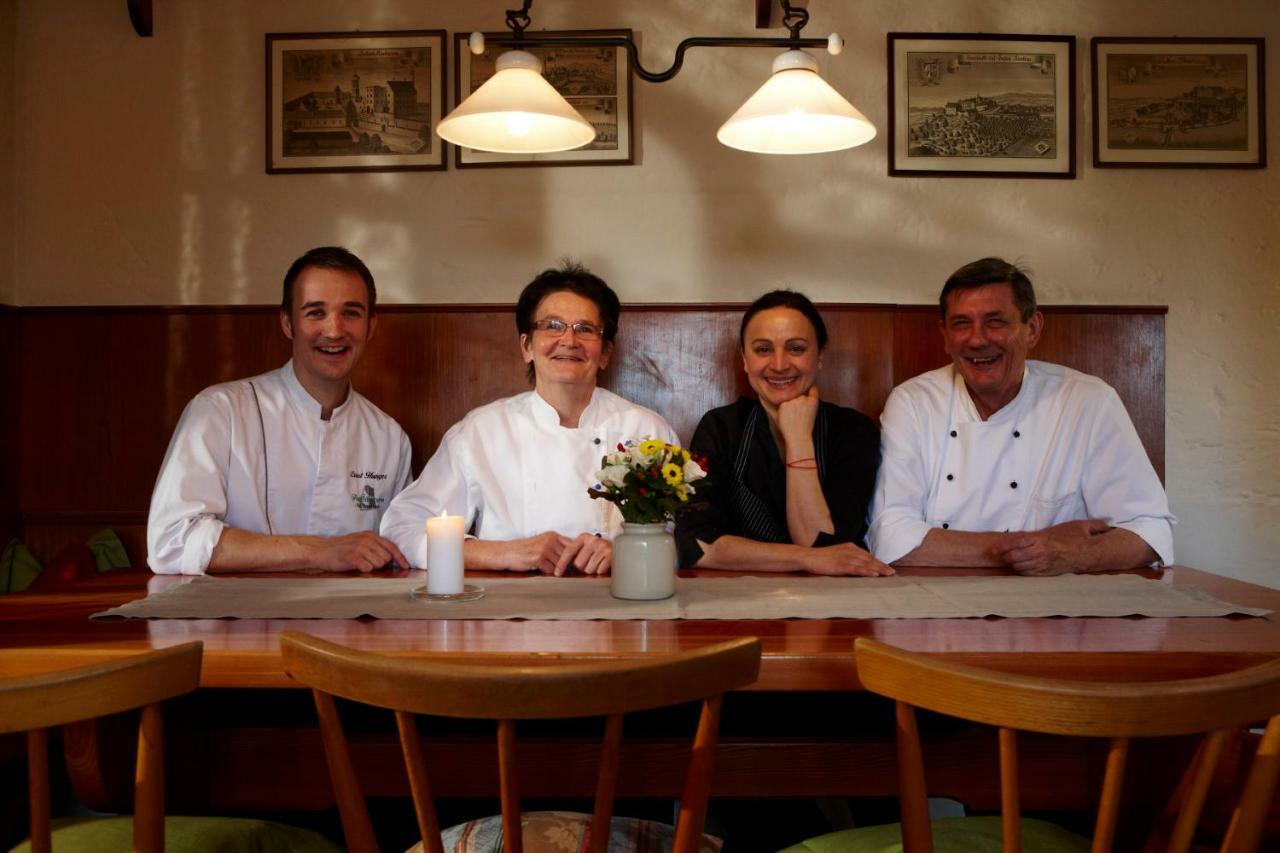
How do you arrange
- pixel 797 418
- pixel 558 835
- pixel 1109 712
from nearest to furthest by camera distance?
pixel 1109 712, pixel 558 835, pixel 797 418

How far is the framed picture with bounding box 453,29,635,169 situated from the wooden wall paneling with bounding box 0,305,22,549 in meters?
1.68

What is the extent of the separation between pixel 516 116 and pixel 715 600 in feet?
4.11

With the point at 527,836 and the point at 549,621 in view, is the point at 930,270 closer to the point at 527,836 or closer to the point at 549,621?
the point at 549,621

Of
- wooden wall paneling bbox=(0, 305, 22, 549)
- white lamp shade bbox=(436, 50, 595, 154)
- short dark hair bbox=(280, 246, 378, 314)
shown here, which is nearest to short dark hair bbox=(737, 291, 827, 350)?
white lamp shade bbox=(436, 50, 595, 154)

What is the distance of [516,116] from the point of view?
Result: 223 cm

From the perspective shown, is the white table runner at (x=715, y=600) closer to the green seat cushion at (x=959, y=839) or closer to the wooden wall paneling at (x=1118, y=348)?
the green seat cushion at (x=959, y=839)

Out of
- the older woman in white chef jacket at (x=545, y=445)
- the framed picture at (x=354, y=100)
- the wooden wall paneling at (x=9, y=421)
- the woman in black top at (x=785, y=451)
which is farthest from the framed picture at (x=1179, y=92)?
Result: the wooden wall paneling at (x=9, y=421)

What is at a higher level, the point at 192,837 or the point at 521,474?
the point at 521,474

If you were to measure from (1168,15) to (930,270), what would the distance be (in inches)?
46.7

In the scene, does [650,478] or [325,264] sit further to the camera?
[325,264]

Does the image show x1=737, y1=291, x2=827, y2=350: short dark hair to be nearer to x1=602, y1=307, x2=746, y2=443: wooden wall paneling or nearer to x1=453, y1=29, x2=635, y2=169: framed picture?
x1=602, y1=307, x2=746, y2=443: wooden wall paneling

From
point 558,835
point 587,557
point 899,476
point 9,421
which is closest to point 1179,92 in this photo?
point 899,476

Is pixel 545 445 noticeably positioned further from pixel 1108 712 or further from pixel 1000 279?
pixel 1108 712

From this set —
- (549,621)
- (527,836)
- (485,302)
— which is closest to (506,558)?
(549,621)
